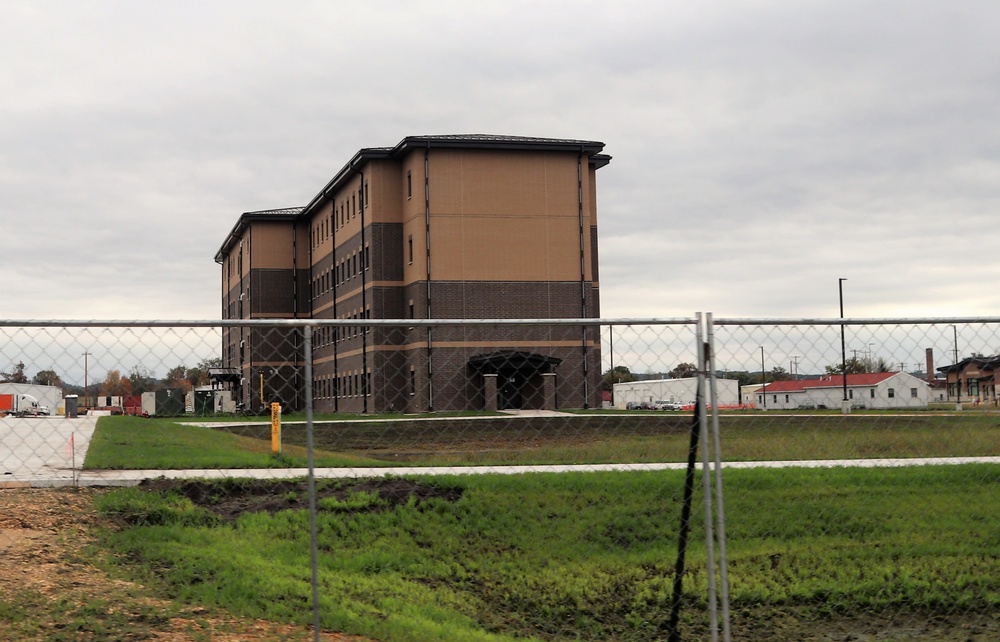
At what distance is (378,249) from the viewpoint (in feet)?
205

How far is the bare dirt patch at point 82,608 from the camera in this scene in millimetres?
7758

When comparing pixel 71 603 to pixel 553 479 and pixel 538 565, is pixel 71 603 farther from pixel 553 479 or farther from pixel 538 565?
pixel 553 479

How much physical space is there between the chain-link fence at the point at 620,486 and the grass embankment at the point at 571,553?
4cm

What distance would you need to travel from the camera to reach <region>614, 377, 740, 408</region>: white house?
730 cm

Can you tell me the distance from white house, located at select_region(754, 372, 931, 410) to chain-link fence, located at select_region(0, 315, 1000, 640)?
0.09 ft

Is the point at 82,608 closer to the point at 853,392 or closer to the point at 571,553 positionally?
the point at 571,553

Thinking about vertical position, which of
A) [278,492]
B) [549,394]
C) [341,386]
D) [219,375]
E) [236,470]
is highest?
[219,375]

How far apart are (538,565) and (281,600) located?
4033 mm

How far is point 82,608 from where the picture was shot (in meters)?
8.22

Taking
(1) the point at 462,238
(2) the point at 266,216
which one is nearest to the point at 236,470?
(1) the point at 462,238

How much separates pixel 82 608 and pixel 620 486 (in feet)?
27.2

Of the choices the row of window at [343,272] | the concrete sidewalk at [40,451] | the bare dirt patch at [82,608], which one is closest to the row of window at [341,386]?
the row of window at [343,272]

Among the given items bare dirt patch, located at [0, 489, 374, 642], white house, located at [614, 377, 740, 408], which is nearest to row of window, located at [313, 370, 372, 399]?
bare dirt patch, located at [0, 489, 374, 642]

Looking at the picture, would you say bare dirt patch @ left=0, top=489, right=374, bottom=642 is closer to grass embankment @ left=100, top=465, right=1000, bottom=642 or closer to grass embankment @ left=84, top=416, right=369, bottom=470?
grass embankment @ left=100, top=465, right=1000, bottom=642
